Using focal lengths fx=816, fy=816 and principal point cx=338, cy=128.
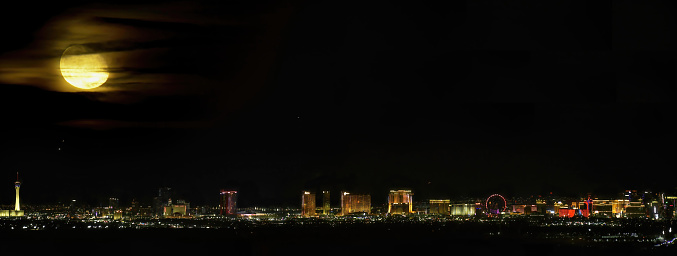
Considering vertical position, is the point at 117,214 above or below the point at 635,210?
below

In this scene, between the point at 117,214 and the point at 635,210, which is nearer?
the point at 117,214

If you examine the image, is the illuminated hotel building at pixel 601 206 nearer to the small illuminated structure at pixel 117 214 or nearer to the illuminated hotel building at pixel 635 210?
the illuminated hotel building at pixel 635 210

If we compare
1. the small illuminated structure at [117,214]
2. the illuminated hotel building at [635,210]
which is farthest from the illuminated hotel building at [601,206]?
the small illuminated structure at [117,214]

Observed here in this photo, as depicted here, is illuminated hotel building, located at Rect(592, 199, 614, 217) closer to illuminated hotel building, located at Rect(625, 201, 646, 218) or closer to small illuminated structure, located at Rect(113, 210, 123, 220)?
illuminated hotel building, located at Rect(625, 201, 646, 218)

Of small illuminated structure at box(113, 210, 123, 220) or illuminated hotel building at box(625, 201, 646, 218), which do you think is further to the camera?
small illuminated structure at box(113, 210, 123, 220)

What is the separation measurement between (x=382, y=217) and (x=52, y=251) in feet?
103

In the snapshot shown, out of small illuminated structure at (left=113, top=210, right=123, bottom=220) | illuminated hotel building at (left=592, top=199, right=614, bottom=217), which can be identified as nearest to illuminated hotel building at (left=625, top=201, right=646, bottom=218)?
illuminated hotel building at (left=592, top=199, right=614, bottom=217)

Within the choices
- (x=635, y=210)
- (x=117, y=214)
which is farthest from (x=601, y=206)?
(x=117, y=214)

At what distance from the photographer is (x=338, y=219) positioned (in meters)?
59.8

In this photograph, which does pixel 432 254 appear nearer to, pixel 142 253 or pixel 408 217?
pixel 142 253

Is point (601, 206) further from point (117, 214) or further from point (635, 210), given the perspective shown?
point (117, 214)

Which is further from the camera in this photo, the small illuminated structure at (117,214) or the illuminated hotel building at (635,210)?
the small illuminated structure at (117,214)

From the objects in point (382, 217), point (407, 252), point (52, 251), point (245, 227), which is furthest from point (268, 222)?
point (407, 252)

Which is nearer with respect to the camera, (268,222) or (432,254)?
(432,254)
